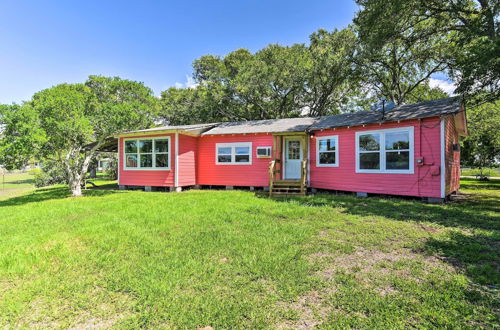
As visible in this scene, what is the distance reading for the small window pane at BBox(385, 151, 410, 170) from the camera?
26.5 feet

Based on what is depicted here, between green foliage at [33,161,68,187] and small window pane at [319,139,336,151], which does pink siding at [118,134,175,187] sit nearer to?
small window pane at [319,139,336,151]

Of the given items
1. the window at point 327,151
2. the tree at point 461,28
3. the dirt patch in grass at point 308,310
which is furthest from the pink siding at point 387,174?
the dirt patch in grass at point 308,310

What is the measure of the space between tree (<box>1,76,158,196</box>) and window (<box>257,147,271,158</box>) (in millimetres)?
5443

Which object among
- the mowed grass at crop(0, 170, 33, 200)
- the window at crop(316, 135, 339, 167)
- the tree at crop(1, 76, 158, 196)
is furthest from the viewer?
the mowed grass at crop(0, 170, 33, 200)

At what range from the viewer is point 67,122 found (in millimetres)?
8812

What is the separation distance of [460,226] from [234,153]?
339 inches

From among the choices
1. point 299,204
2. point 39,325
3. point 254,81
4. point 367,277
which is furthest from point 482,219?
point 254,81

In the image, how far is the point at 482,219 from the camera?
5.49m

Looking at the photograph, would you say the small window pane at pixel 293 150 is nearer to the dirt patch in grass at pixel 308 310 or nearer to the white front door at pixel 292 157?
the white front door at pixel 292 157

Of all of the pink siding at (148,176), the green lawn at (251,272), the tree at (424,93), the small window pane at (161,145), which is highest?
the tree at (424,93)

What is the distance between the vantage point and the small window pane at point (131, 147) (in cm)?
1210

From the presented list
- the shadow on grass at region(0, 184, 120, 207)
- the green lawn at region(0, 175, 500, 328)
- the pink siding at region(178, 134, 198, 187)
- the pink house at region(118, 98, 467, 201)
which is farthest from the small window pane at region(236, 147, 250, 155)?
the green lawn at region(0, 175, 500, 328)

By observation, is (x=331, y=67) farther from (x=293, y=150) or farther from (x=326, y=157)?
(x=326, y=157)

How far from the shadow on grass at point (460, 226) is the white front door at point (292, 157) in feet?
10.4
